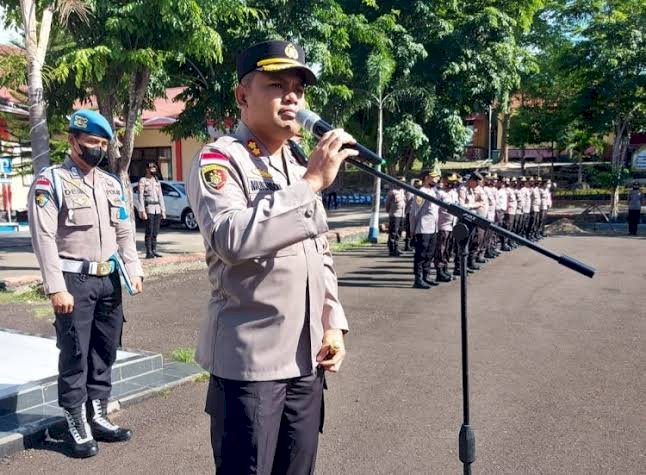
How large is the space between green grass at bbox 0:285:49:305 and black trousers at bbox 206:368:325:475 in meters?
6.84

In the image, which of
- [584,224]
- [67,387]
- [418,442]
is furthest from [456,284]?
[584,224]

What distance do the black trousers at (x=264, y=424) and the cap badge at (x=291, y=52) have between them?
1.04 metres

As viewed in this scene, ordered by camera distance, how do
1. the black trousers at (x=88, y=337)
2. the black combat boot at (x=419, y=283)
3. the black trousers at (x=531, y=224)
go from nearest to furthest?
1. the black trousers at (x=88, y=337)
2. the black combat boot at (x=419, y=283)
3. the black trousers at (x=531, y=224)

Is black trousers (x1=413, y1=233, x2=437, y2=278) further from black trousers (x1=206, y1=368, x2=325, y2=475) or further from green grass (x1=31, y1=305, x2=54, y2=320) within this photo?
black trousers (x1=206, y1=368, x2=325, y2=475)

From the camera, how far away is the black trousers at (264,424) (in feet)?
6.47

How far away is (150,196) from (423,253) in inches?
228

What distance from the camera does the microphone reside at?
1899mm

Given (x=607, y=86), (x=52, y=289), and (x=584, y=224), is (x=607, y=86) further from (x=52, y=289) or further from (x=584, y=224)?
(x=52, y=289)

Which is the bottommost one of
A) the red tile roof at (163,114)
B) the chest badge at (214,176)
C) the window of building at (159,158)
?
the chest badge at (214,176)

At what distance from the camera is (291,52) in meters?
2.03

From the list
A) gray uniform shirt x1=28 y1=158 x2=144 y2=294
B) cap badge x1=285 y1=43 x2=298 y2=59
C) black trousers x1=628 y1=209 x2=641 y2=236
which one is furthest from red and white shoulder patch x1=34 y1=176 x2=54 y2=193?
black trousers x1=628 y1=209 x2=641 y2=236

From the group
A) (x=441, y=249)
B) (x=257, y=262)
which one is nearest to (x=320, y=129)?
(x=257, y=262)

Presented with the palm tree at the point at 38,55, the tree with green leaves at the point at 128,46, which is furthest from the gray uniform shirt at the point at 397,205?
the palm tree at the point at 38,55

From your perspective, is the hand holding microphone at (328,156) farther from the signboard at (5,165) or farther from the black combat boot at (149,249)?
the signboard at (5,165)
